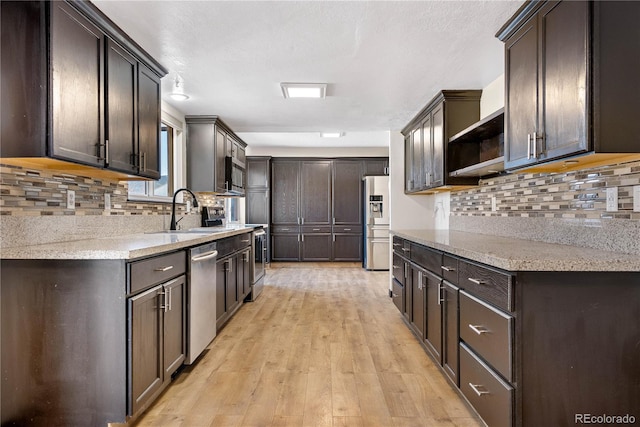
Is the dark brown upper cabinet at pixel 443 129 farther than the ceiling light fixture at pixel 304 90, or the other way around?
the dark brown upper cabinet at pixel 443 129

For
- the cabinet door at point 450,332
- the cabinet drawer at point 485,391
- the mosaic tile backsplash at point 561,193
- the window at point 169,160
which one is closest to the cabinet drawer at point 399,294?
the mosaic tile backsplash at point 561,193

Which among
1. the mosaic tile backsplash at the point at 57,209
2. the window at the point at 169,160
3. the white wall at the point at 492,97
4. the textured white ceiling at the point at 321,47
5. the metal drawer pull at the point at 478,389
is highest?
the textured white ceiling at the point at 321,47

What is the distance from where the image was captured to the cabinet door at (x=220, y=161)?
4.13m

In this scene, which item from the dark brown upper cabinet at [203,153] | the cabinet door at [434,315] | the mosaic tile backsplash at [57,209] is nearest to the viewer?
the mosaic tile backsplash at [57,209]

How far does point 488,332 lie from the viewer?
1573mm

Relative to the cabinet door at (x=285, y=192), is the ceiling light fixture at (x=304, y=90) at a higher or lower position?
higher

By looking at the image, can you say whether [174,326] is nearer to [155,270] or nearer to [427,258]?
[155,270]

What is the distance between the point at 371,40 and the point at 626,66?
1.35m

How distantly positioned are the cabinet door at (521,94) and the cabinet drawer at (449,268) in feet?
2.12

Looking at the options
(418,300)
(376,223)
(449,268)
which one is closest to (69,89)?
(449,268)

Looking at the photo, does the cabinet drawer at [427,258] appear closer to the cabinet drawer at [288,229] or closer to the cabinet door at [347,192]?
the cabinet door at [347,192]

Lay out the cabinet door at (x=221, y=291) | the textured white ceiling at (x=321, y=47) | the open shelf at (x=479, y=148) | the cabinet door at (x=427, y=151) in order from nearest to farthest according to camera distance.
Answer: the textured white ceiling at (x=321, y=47) → the open shelf at (x=479, y=148) → the cabinet door at (x=221, y=291) → the cabinet door at (x=427, y=151)

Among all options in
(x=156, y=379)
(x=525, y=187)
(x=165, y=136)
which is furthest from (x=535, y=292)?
(x=165, y=136)

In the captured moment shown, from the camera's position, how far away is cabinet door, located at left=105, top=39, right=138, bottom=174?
2072 millimetres
